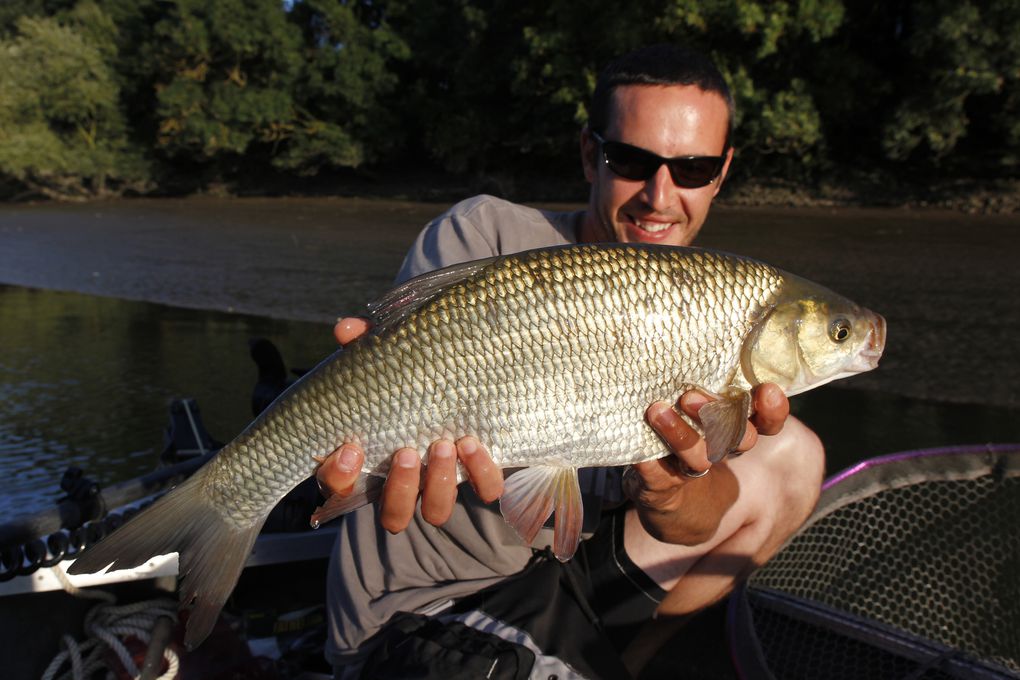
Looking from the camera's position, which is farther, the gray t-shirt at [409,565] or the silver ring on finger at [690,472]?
the gray t-shirt at [409,565]

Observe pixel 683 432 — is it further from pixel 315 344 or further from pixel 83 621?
pixel 315 344

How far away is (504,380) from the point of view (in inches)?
78.2

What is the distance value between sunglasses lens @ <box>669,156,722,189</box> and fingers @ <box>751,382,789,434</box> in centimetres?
91

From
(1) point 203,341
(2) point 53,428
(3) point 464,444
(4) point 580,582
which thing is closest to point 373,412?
(3) point 464,444

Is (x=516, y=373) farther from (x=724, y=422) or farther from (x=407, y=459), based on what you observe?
(x=724, y=422)

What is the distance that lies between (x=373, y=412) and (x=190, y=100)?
28948 millimetres

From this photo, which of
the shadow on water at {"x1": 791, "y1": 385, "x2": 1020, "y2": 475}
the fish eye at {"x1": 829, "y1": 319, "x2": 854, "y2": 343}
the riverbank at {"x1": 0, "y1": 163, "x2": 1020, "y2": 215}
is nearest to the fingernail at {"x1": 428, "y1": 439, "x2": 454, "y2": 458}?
the fish eye at {"x1": 829, "y1": 319, "x2": 854, "y2": 343}

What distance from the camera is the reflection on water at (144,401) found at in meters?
4.85

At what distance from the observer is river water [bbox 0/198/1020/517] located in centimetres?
520

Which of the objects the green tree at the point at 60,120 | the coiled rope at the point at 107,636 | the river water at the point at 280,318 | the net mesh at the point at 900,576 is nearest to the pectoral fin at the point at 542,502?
the net mesh at the point at 900,576

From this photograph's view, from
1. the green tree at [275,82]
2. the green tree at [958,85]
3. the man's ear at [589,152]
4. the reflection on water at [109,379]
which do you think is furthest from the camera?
the green tree at [275,82]

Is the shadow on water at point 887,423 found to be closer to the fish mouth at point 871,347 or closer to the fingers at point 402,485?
the fish mouth at point 871,347

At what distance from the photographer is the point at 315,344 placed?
7.36m

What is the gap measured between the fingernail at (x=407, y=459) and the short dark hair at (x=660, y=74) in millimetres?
1397
